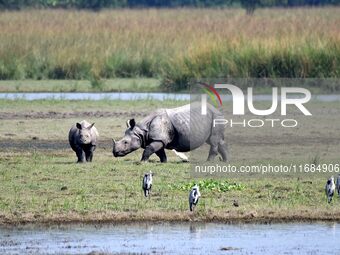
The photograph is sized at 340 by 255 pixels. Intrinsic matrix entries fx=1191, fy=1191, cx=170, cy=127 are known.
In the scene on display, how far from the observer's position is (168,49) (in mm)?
32375

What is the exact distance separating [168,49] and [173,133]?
51.7 feet

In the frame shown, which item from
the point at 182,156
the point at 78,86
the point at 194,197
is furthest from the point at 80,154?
the point at 78,86

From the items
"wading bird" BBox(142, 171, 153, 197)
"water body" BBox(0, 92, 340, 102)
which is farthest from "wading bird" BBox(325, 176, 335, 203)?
"water body" BBox(0, 92, 340, 102)

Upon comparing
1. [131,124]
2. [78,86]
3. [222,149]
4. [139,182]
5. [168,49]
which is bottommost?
[139,182]

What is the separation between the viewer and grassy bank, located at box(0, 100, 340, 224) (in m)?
12.7

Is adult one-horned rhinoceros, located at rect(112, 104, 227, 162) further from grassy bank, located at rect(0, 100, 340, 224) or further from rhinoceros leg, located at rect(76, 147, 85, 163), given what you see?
rhinoceros leg, located at rect(76, 147, 85, 163)

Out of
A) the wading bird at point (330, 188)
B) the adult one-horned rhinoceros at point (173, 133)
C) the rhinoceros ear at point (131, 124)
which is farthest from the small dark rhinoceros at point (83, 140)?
the wading bird at point (330, 188)

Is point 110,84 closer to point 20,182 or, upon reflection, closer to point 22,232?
point 20,182

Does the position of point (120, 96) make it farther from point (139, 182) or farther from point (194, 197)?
point (194, 197)

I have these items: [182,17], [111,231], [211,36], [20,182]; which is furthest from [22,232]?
[182,17]

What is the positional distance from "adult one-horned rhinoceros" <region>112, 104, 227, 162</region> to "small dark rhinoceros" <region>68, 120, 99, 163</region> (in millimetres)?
377

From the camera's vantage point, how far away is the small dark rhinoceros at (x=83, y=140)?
1628cm

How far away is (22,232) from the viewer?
11930 millimetres

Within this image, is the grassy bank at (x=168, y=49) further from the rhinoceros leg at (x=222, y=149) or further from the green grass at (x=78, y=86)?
the rhinoceros leg at (x=222, y=149)
